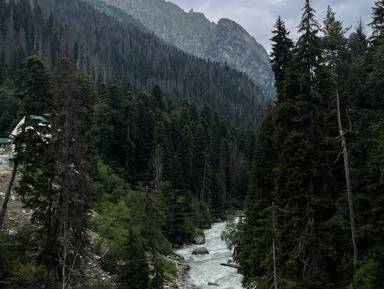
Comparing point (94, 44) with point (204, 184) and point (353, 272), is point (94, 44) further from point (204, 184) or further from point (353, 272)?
point (353, 272)

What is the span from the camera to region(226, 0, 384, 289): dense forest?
1720 centimetres

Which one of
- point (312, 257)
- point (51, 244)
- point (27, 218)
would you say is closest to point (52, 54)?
point (27, 218)

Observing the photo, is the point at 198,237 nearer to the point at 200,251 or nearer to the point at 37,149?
the point at 200,251

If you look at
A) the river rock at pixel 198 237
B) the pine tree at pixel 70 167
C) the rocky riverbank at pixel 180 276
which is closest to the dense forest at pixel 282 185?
the pine tree at pixel 70 167

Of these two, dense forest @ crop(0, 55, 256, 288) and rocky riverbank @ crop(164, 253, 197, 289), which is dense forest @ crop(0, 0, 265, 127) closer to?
dense forest @ crop(0, 55, 256, 288)

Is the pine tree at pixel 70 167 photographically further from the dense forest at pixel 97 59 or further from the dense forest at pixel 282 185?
the dense forest at pixel 97 59

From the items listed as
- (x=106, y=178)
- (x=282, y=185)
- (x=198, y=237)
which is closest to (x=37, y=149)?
(x=282, y=185)

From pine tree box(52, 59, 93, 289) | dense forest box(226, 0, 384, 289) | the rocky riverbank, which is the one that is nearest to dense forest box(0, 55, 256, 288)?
pine tree box(52, 59, 93, 289)

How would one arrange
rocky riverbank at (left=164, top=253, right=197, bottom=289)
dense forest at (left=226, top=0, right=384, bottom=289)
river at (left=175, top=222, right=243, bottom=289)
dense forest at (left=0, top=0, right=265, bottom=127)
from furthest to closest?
1. dense forest at (left=0, top=0, right=265, bottom=127)
2. river at (left=175, top=222, right=243, bottom=289)
3. rocky riverbank at (left=164, top=253, right=197, bottom=289)
4. dense forest at (left=226, top=0, right=384, bottom=289)

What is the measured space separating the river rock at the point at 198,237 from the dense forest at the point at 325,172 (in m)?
30.1

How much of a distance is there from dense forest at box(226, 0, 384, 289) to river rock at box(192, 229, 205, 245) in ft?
98.7

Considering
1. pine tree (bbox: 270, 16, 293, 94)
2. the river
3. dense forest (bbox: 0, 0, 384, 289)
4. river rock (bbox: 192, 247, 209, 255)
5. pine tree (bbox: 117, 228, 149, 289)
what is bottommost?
the river

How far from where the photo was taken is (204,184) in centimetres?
6962

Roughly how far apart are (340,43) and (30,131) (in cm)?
2085
